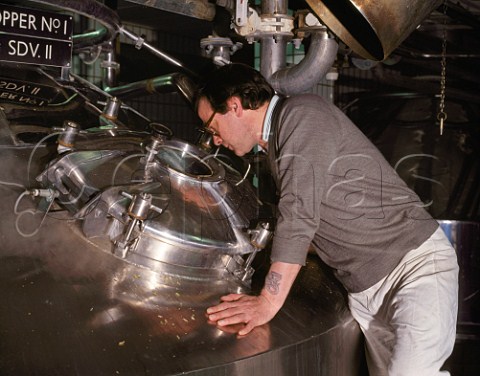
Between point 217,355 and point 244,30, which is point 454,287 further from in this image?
point 244,30

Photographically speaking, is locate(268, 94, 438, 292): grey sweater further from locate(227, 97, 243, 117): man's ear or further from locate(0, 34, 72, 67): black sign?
locate(0, 34, 72, 67): black sign

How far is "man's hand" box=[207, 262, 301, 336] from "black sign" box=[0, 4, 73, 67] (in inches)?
47.3

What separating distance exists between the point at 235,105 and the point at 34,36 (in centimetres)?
86

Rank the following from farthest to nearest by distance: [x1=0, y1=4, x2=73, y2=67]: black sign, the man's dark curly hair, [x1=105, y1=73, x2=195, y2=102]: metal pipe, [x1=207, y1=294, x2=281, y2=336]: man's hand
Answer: [x1=105, y1=73, x2=195, y2=102]: metal pipe → [x1=0, y1=4, x2=73, y2=67]: black sign → the man's dark curly hair → [x1=207, y1=294, x2=281, y2=336]: man's hand

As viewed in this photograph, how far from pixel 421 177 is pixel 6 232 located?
14.6ft

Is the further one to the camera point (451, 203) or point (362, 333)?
point (451, 203)

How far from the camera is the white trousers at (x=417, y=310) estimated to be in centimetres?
180

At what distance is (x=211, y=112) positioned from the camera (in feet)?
6.63

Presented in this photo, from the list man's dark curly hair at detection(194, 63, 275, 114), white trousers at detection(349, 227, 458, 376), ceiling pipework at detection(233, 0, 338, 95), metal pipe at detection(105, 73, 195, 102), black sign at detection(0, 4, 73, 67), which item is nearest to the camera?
white trousers at detection(349, 227, 458, 376)

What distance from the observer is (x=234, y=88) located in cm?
195

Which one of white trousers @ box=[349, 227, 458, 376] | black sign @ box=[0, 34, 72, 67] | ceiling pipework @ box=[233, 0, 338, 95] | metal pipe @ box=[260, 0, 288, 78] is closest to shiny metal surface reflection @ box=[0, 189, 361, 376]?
white trousers @ box=[349, 227, 458, 376]

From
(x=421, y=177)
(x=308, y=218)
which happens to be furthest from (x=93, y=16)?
(x=421, y=177)

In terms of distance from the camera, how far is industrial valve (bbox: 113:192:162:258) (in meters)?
1.70

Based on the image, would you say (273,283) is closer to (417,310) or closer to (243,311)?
(243,311)
